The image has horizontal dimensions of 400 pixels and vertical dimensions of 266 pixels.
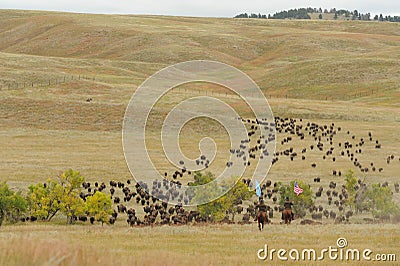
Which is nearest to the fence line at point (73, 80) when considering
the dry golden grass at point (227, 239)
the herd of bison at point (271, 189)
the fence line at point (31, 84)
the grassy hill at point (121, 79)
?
the fence line at point (31, 84)

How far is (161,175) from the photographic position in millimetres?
44469

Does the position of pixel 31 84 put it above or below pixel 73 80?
below

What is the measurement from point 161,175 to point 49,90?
154 feet

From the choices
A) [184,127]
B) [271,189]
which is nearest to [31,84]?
[184,127]

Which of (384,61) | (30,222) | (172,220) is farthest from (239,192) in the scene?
(384,61)

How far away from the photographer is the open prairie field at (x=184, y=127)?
20.4 metres

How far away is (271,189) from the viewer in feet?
133

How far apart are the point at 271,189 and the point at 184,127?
1200 inches

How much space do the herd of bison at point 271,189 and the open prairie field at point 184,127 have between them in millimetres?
381

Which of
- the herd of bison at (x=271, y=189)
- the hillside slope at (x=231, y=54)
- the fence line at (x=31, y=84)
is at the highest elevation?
the hillside slope at (x=231, y=54)

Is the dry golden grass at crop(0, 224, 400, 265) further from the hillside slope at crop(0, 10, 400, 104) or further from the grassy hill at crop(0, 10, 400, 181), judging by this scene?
the hillside slope at crop(0, 10, 400, 104)

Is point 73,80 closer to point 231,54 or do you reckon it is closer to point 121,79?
point 121,79

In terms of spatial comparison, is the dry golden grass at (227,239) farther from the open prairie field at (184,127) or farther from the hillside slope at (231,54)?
the hillside slope at (231,54)

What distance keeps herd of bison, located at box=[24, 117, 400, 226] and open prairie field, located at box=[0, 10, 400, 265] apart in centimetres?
38
